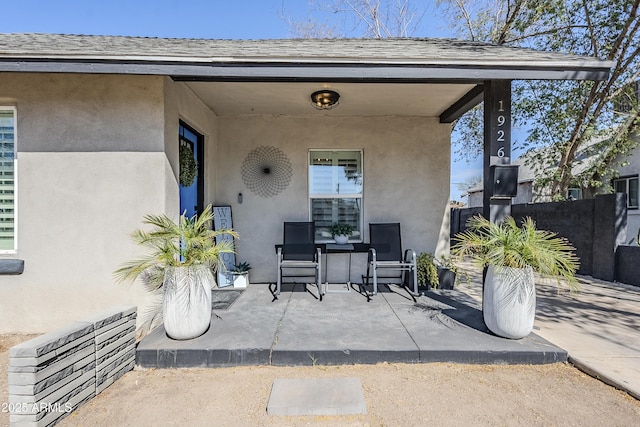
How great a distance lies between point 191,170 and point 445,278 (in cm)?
385

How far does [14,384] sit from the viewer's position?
182cm

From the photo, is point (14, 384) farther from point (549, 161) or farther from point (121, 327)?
point (549, 161)

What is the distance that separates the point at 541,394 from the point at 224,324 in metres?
2.67

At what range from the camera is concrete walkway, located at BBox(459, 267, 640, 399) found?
2486mm

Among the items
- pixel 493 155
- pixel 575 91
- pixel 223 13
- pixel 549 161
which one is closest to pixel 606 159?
pixel 549 161

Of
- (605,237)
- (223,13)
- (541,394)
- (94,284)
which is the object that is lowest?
(541,394)

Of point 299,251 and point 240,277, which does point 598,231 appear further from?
point 240,277

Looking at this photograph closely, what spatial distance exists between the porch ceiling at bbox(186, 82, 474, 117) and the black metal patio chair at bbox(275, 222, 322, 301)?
1756mm

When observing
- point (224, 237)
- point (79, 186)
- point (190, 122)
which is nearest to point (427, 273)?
point (224, 237)

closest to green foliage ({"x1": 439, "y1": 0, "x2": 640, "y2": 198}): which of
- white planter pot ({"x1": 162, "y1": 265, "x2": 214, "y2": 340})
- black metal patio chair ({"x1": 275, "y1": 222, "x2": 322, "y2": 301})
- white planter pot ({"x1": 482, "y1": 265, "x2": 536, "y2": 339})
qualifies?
white planter pot ({"x1": 482, "y1": 265, "x2": 536, "y2": 339})

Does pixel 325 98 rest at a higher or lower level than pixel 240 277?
higher

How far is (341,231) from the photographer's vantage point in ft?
16.5

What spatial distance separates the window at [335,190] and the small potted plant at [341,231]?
55mm

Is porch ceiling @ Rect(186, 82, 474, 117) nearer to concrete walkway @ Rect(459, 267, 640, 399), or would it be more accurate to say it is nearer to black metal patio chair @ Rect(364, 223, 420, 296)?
black metal patio chair @ Rect(364, 223, 420, 296)
